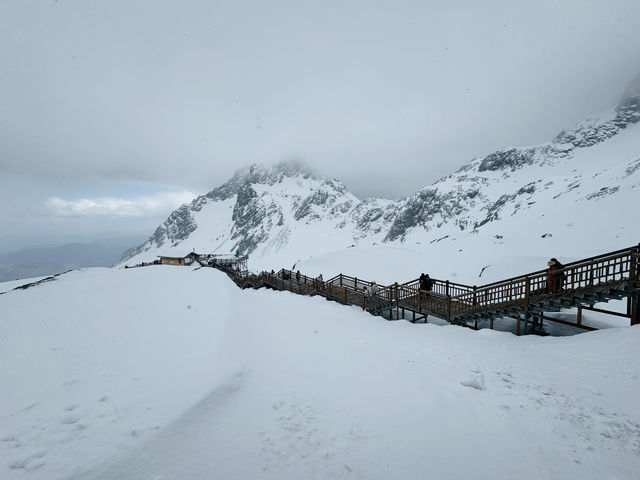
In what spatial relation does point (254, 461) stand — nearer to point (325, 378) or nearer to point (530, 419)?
point (325, 378)

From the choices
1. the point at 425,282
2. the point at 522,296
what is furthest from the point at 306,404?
the point at 522,296

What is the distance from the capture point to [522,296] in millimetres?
13023

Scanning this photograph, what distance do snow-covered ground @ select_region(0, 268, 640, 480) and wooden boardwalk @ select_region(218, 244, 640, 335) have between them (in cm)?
128

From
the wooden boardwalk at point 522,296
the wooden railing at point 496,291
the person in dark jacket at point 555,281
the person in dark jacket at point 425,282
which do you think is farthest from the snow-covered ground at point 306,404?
the person in dark jacket at point 425,282

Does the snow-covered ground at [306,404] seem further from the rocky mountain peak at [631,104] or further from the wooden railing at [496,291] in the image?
the rocky mountain peak at [631,104]

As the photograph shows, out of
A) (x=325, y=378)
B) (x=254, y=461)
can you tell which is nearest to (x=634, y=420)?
(x=325, y=378)

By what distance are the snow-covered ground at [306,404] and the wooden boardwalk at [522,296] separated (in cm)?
128

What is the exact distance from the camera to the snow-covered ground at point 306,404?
3.67 meters

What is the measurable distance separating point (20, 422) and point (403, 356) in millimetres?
8110

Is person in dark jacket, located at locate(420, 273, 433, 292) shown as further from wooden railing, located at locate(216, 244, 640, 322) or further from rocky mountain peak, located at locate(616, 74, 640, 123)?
rocky mountain peak, located at locate(616, 74, 640, 123)

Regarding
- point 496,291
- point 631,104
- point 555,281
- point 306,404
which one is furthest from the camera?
point 631,104

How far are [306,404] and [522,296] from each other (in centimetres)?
1303

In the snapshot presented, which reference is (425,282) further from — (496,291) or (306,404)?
(306,404)

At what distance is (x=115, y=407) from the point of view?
4773 mm
